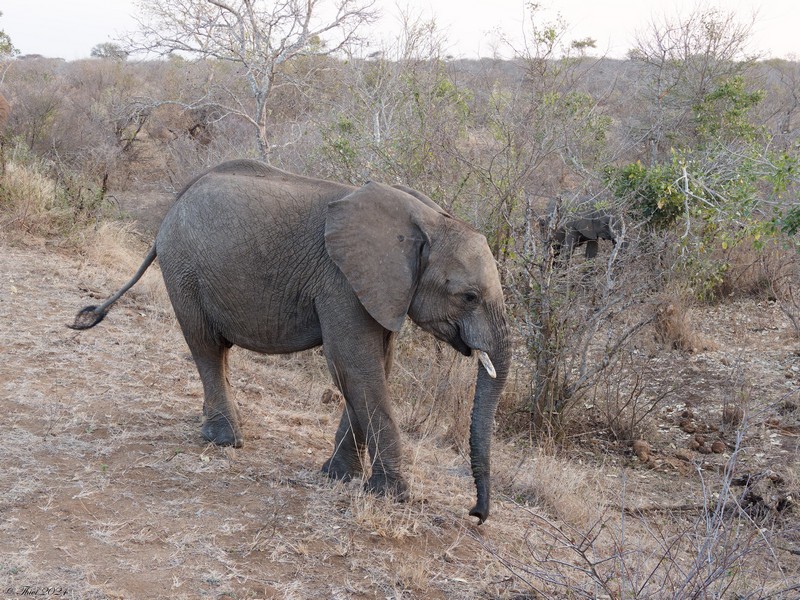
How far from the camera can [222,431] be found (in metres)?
5.18

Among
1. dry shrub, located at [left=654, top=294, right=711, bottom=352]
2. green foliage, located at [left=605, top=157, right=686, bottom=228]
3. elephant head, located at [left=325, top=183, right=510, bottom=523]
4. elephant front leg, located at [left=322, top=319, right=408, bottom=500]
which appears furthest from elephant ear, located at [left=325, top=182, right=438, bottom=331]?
dry shrub, located at [left=654, top=294, right=711, bottom=352]

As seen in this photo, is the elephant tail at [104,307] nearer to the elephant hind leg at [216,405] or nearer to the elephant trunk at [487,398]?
the elephant hind leg at [216,405]

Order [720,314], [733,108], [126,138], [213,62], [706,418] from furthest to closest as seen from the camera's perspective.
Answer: [126,138] < [213,62] < [733,108] < [720,314] < [706,418]

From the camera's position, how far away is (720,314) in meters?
11.0

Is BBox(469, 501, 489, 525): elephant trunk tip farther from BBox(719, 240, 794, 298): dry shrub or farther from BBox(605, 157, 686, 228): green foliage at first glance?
BBox(719, 240, 794, 298): dry shrub

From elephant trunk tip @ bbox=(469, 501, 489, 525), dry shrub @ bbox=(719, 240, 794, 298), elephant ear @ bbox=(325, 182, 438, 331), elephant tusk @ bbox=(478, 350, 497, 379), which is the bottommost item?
elephant trunk tip @ bbox=(469, 501, 489, 525)

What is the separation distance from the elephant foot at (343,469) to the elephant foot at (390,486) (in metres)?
0.16

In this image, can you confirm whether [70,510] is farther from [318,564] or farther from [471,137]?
[471,137]

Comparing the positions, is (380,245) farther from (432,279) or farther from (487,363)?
(487,363)

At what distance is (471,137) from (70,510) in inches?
291

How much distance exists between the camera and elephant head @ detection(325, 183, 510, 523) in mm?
4371

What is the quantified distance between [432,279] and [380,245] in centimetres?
34

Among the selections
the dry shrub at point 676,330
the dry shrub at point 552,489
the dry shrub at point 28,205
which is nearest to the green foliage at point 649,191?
the dry shrub at point 676,330

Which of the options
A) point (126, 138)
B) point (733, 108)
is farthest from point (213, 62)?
point (733, 108)
